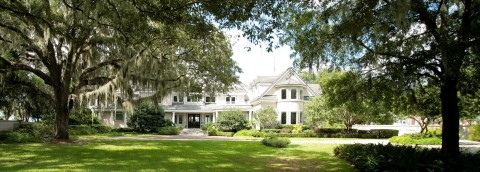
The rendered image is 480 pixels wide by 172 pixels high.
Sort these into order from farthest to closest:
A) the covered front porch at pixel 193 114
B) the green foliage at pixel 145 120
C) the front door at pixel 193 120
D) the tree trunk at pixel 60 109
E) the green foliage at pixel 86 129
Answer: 1. the front door at pixel 193 120
2. the covered front porch at pixel 193 114
3. the green foliage at pixel 145 120
4. the green foliage at pixel 86 129
5. the tree trunk at pixel 60 109

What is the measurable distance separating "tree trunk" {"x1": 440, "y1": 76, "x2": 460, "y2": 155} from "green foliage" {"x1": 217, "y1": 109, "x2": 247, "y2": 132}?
79.8 feet

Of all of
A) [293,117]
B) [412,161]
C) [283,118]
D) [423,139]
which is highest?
[412,161]

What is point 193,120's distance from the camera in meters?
43.2

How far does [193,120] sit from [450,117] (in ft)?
118

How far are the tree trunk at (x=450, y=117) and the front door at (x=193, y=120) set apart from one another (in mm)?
35364

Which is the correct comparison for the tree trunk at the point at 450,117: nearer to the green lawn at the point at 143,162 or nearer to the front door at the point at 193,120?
the green lawn at the point at 143,162

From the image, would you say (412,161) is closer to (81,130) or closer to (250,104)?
(81,130)

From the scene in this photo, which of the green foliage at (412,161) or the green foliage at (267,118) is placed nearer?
the green foliage at (412,161)

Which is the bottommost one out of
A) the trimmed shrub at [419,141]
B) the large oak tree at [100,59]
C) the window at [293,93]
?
the trimmed shrub at [419,141]

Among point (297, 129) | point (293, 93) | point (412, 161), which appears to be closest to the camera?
point (412, 161)

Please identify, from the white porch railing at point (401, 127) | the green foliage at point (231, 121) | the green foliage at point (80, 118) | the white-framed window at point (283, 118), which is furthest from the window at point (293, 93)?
the green foliage at point (80, 118)

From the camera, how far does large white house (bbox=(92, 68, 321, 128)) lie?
36406mm

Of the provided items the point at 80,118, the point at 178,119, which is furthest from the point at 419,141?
the point at 80,118

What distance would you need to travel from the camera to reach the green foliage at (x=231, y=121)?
3303 cm
